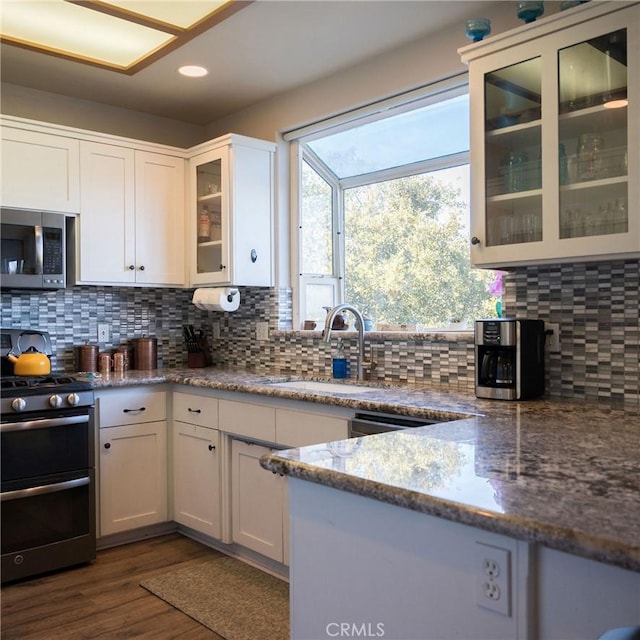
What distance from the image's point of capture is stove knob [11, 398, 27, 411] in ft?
9.34

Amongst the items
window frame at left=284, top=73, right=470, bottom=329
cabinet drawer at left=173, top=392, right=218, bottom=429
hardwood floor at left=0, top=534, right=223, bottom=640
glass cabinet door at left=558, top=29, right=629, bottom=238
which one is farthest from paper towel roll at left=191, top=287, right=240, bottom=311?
glass cabinet door at left=558, top=29, right=629, bottom=238

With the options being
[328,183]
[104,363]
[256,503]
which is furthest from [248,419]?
[328,183]

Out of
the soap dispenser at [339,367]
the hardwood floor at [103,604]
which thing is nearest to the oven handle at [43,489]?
the hardwood floor at [103,604]

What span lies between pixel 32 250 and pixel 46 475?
3.84ft

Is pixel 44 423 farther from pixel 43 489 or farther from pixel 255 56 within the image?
pixel 255 56

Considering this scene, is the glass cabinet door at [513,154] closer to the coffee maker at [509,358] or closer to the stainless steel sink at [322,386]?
the coffee maker at [509,358]

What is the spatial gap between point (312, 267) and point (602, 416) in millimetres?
2142

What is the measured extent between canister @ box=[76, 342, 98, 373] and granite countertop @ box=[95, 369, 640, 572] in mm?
2199

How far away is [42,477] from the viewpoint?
9.63 feet

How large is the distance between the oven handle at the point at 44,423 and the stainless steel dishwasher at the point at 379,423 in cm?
142

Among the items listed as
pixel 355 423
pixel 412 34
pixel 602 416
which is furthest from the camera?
pixel 412 34

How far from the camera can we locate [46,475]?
9.67 ft

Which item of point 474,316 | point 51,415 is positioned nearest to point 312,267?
point 474,316

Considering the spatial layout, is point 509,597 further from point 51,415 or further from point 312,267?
point 312,267
